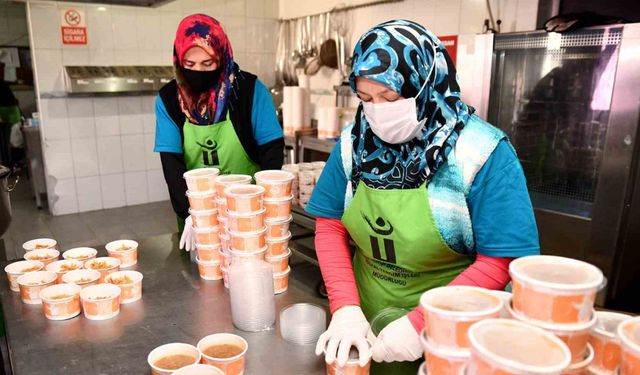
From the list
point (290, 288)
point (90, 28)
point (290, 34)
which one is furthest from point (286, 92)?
point (290, 288)

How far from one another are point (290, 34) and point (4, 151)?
15.7ft

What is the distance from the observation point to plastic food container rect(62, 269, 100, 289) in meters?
1.55

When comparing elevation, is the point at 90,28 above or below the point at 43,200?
above

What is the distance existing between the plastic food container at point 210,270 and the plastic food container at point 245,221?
0.92ft

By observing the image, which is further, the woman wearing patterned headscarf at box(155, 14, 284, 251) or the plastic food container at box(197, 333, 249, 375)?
the woman wearing patterned headscarf at box(155, 14, 284, 251)

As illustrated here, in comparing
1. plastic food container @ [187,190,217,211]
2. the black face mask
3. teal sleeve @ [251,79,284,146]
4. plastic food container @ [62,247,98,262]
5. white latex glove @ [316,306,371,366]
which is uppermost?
the black face mask

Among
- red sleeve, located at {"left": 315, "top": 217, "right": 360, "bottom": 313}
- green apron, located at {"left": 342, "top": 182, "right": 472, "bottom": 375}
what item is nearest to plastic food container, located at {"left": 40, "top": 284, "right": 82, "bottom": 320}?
red sleeve, located at {"left": 315, "top": 217, "right": 360, "bottom": 313}

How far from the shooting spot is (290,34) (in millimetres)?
5820

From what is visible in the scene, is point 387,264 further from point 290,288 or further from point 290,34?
point 290,34

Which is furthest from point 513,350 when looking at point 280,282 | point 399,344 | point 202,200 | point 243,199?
point 202,200

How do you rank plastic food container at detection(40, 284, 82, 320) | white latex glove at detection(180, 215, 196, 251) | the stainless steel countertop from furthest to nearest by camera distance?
white latex glove at detection(180, 215, 196, 251)
plastic food container at detection(40, 284, 82, 320)
the stainless steel countertop

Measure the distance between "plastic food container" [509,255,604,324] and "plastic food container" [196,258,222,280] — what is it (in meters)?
1.16

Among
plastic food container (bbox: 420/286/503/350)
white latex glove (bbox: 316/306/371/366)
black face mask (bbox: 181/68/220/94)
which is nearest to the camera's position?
plastic food container (bbox: 420/286/503/350)

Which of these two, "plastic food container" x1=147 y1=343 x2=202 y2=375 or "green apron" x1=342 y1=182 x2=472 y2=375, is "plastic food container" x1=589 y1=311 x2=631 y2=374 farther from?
"plastic food container" x1=147 y1=343 x2=202 y2=375
